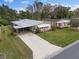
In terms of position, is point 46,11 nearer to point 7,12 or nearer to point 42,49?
point 7,12

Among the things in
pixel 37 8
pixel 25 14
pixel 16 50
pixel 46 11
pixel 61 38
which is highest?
pixel 37 8

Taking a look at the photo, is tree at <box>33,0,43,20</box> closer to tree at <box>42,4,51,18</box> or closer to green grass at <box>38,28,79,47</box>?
tree at <box>42,4,51,18</box>

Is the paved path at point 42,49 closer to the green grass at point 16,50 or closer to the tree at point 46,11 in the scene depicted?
the green grass at point 16,50

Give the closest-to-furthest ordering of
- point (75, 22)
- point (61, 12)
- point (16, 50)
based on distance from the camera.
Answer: point (16, 50) < point (75, 22) < point (61, 12)

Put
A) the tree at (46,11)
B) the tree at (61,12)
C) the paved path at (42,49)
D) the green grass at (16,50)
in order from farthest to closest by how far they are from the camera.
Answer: the tree at (46,11) → the tree at (61,12) → the paved path at (42,49) → the green grass at (16,50)

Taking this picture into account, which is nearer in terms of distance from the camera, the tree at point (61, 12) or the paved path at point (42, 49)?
the paved path at point (42, 49)

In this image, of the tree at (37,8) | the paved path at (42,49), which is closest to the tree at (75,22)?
the tree at (37,8)

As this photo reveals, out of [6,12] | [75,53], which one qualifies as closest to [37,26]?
[6,12]

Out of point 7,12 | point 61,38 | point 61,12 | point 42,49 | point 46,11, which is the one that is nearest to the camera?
point 42,49

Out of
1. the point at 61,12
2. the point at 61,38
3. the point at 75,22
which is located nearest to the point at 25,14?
the point at 61,12

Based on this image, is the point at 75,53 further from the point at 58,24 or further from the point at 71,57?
the point at 58,24

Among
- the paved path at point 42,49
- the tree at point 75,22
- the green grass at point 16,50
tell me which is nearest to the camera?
the green grass at point 16,50
